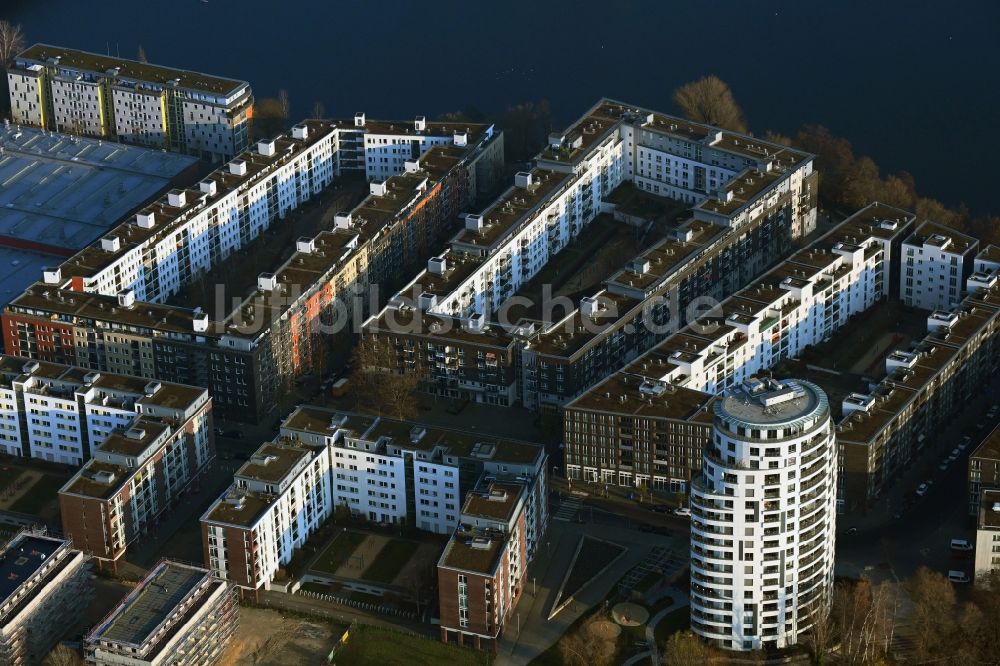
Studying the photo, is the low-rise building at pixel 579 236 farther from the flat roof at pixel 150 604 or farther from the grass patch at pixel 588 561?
the flat roof at pixel 150 604

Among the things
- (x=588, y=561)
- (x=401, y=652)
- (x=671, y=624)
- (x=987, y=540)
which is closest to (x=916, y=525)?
(x=987, y=540)

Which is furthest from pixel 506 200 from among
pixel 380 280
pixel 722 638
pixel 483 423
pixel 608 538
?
pixel 722 638

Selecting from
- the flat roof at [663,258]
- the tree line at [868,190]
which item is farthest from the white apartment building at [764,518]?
the tree line at [868,190]

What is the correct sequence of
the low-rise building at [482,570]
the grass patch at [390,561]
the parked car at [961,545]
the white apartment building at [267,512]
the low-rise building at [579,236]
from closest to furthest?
the low-rise building at [482,570]
the white apartment building at [267,512]
the parked car at [961,545]
the grass patch at [390,561]
the low-rise building at [579,236]

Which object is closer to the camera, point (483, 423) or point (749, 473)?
point (749, 473)

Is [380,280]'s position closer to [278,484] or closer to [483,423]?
[483,423]

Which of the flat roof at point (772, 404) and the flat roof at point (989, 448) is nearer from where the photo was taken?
the flat roof at point (772, 404)

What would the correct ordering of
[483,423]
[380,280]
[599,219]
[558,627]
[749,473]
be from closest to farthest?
[749,473]
[558,627]
[483,423]
[380,280]
[599,219]
